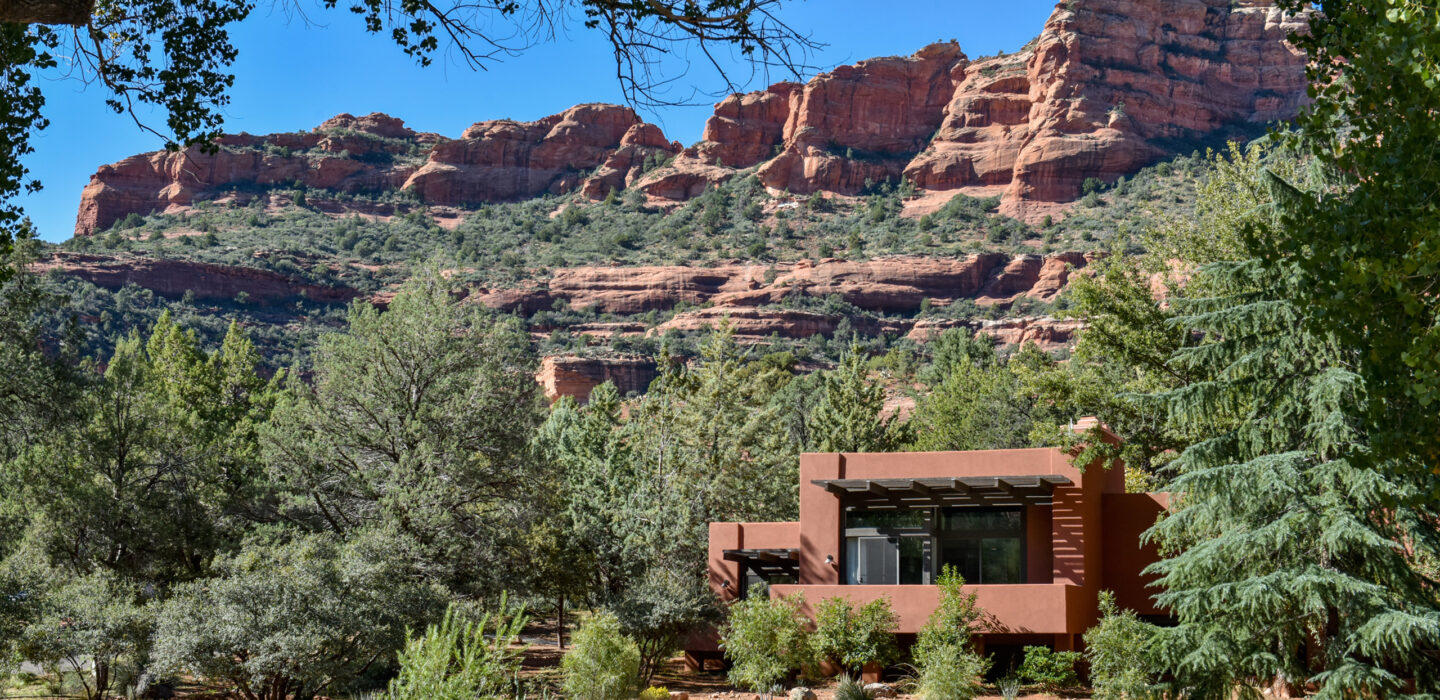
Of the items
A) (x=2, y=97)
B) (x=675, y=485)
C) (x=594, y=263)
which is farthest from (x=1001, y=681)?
(x=594, y=263)

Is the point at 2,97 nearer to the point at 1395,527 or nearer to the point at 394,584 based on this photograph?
the point at 394,584

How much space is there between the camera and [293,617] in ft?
60.7

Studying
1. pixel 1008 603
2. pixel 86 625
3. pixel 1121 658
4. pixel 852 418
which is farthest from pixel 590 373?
pixel 1121 658

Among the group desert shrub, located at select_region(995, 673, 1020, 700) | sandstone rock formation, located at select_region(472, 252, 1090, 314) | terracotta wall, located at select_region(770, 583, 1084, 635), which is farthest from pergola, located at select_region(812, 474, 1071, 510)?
sandstone rock formation, located at select_region(472, 252, 1090, 314)

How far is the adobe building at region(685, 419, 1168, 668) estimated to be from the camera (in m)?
20.8

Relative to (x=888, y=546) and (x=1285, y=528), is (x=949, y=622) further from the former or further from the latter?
(x=1285, y=528)

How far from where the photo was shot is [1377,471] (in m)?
14.7

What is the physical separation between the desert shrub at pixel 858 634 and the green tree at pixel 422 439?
6.62 m

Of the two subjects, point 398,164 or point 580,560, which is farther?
point 398,164

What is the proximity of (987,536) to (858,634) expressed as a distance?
3561mm

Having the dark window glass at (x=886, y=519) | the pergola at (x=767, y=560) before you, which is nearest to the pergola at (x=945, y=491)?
the dark window glass at (x=886, y=519)

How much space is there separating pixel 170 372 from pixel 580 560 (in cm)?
1724

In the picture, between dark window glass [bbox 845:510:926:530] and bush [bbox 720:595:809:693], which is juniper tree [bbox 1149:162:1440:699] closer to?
dark window glass [bbox 845:510:926:530]

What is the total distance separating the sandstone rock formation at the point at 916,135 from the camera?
373 feet
